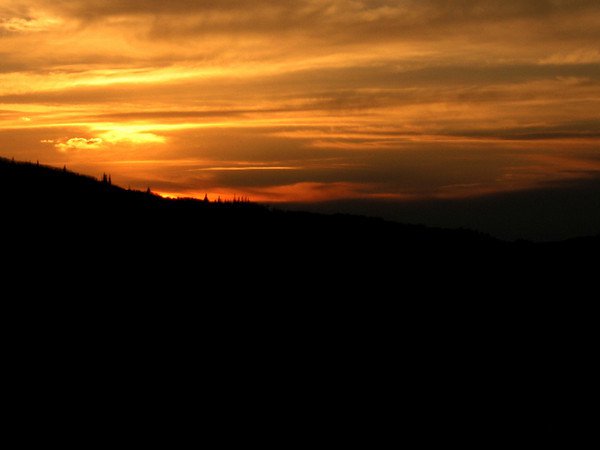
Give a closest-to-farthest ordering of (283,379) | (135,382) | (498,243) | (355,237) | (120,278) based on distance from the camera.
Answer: (135,382)
(283,379)
(120,278)
(355,237)
(498,243)

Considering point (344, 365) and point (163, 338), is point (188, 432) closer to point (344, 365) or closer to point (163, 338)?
point (163, 338)

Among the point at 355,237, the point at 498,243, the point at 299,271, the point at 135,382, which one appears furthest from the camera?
the point at 498,243

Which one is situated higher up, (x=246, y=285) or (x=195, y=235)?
(x=195, y=235)

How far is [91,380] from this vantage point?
14781 millimetres

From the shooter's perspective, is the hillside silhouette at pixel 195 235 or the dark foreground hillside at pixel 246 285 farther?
the hillside silhouette at pixel 195 235

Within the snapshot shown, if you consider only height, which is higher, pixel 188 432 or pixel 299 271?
pixel 299 271

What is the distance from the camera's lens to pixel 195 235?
21438mm

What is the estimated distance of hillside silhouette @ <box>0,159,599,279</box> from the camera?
19.4m

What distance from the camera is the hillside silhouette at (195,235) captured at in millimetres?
19375

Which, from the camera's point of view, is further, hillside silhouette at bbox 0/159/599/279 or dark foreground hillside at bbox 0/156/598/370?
hillside silhouette at bbox 0/159/599/279

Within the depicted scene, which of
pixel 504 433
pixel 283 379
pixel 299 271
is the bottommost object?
pixel 504 433

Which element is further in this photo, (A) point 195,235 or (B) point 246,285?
(A) point 195,235

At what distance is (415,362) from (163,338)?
18.3ft

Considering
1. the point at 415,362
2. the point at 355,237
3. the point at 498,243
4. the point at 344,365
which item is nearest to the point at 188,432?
the point at 344,365
